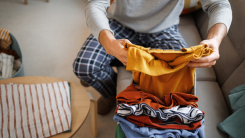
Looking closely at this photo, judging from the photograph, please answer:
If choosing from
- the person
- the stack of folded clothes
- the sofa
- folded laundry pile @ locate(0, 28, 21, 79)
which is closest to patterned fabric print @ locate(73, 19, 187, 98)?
the person

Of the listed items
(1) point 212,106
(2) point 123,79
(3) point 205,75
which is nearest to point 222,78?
(3) point 205,75

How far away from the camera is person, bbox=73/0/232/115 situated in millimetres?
882

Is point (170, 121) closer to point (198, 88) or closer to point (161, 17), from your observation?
point (198, 88)

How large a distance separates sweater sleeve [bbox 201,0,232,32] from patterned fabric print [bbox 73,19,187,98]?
21 cm

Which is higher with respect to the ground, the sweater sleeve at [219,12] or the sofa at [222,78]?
the sweater sleeve at [219,12]

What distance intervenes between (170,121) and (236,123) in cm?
38

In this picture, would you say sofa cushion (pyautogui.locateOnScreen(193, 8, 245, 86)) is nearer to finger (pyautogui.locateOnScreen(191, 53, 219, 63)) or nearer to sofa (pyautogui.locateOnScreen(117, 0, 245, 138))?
sofa (pyautogui.locateOnScreen(117, 0, 245, 138))

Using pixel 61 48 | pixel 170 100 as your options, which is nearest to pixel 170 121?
pixel 170 100

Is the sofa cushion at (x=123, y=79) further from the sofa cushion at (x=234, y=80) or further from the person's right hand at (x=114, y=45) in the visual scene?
the sofa cushion at (x=234, y=80)

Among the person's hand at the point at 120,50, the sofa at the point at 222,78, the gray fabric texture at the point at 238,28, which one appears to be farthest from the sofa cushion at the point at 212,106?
the person's hand at the point at 120,50

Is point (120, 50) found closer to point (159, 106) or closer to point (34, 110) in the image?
point (159, 106)

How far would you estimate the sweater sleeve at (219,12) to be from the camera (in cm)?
88

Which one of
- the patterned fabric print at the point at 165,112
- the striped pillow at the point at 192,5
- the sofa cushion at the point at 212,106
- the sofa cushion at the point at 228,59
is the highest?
the striped pillow at the point at 192,5

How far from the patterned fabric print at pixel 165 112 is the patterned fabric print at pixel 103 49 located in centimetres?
44
